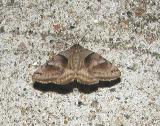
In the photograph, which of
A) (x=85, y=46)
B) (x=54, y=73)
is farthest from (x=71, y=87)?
(x=85, y=46)

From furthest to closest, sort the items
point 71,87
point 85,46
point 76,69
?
point 85,46
point 71,87
point 76,69

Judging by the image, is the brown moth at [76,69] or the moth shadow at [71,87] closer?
the brown moth at [76,69]

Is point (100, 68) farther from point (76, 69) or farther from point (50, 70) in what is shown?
point (50, 70)

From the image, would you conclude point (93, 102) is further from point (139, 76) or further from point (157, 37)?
point (157, 37)

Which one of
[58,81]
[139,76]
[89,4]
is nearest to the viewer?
[58,81]

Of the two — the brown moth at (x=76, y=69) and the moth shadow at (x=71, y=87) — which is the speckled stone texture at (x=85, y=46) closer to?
the moth shadow at (x=71, y=87)

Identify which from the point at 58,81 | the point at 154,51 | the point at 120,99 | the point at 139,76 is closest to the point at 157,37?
the point at 154,51

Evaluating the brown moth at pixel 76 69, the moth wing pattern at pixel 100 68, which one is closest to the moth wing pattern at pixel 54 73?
the brown moth at pixel 76 69
